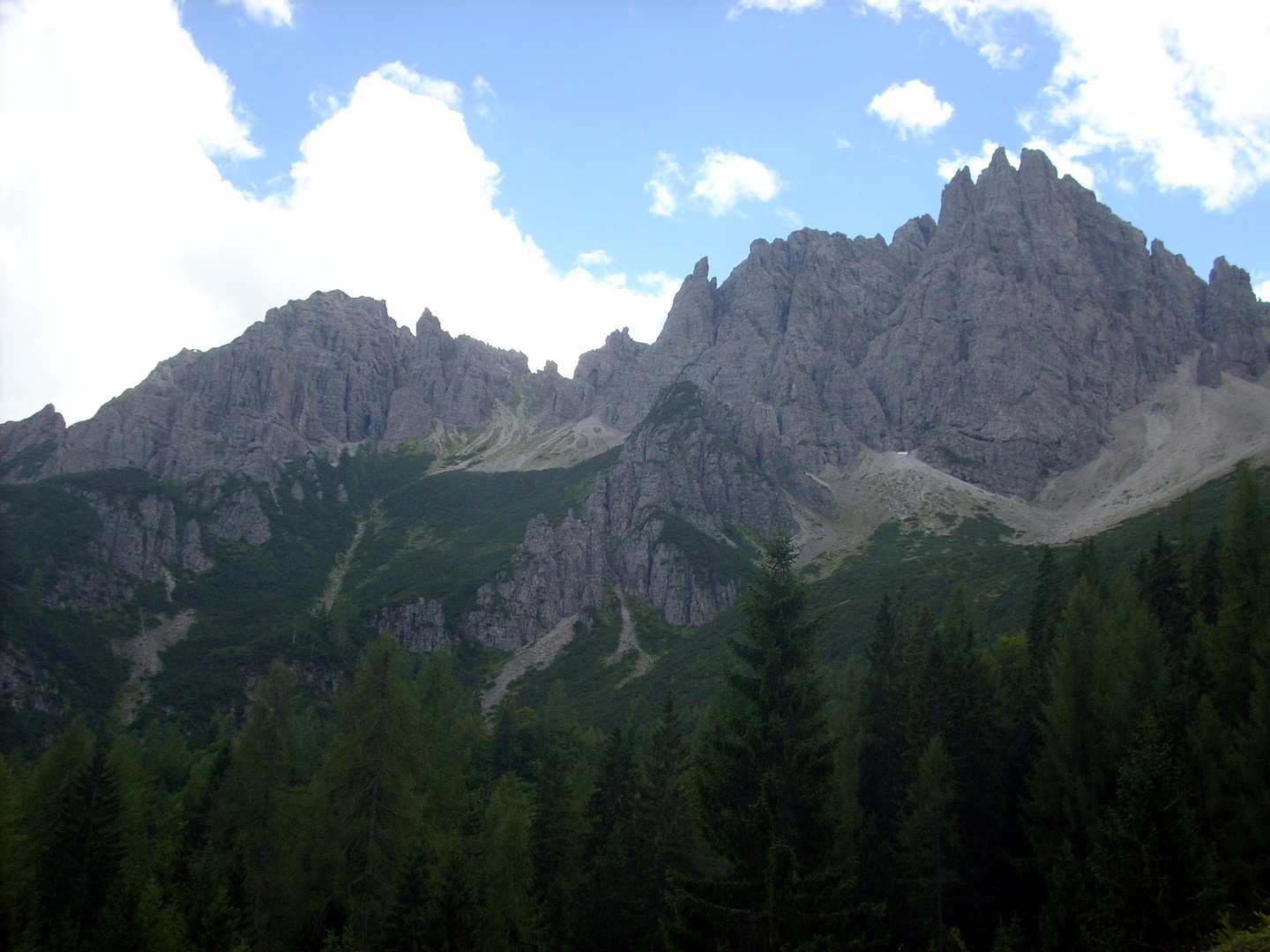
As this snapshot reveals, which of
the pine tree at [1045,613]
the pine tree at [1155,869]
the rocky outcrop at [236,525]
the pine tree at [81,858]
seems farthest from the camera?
the rocky outcrop at [236,525]

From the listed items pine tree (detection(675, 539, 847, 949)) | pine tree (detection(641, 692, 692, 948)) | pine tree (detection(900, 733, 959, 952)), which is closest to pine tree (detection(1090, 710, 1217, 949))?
pine tree (detection(675, 539, 847, 949))

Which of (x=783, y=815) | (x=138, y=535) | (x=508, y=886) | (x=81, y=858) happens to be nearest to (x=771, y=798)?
(x=783, y=815)

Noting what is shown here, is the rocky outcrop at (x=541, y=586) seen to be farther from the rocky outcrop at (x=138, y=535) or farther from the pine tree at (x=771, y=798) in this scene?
the pine tree at (x=771, y=798)

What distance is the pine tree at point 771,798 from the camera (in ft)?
66.6

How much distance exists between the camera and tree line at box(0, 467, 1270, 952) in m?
22.3

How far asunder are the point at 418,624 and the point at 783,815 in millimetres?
150650

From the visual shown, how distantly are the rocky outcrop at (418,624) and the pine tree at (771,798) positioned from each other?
142585 mm

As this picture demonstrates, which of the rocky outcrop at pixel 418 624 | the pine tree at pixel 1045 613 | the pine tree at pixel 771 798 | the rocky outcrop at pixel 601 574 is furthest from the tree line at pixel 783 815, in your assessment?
the rocky outcrop at pixel 601 574

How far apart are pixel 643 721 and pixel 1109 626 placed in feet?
232

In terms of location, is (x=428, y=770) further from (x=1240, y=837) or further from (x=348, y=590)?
(x=348, y=590)

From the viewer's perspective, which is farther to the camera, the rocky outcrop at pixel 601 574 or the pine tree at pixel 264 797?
the rocky outcrop at pixel 601 574

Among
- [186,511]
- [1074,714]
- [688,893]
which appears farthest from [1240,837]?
[186,511]

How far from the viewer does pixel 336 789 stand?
33500 millimetres

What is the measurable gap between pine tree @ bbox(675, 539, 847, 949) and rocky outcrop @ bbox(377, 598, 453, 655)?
143 m
